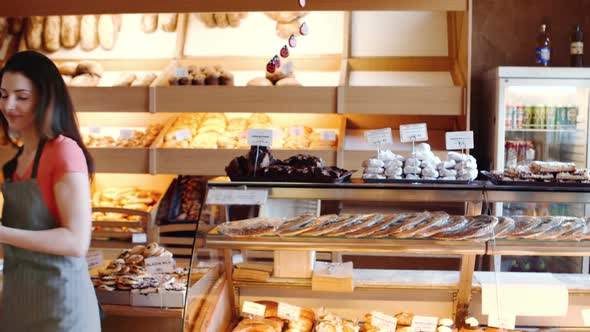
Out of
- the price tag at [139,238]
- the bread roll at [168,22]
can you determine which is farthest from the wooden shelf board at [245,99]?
the price tag at [139,238]

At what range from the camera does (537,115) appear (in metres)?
4.38

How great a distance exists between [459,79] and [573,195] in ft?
7.70

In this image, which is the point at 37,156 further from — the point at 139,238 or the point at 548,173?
the point at 139,238

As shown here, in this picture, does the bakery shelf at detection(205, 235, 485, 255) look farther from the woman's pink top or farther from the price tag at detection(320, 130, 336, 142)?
the price tag at detection(320, 130, 336, 142)

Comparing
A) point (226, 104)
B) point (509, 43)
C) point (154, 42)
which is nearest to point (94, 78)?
point (154, 42)

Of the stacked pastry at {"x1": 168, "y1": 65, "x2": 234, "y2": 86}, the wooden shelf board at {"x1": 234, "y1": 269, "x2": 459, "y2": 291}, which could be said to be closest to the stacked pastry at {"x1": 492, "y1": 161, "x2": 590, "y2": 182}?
the wooden shelf board at {"x1": 234, "y1": 269, "x2": 459, "y2": 291}

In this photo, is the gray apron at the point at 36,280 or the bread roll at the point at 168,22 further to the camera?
the bread roll at the point at 168,22

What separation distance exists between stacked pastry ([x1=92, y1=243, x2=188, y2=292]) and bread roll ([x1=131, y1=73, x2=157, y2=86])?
1.91 meters

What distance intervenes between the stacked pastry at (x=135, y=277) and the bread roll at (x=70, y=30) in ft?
8.69

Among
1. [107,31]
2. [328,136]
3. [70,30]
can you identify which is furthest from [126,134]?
[328,136]

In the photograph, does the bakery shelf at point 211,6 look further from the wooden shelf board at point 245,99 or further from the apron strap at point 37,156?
the apron strap at point 37,156

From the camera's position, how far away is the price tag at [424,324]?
2.19 m

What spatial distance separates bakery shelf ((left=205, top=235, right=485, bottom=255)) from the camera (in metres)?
1.93

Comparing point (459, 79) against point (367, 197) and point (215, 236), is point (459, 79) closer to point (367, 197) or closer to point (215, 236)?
point (367, 197)
